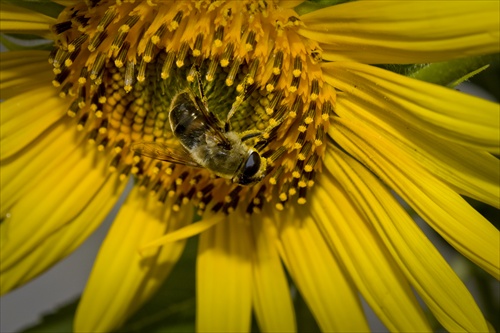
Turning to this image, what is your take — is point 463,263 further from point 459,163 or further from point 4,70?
point 4,70

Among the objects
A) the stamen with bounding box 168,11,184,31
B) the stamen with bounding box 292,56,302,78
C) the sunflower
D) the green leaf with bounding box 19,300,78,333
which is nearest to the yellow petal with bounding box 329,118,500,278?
the sunflower

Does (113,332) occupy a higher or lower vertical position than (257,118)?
lower

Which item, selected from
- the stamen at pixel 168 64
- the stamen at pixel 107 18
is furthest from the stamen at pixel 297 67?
the stamen at pixel 107 18

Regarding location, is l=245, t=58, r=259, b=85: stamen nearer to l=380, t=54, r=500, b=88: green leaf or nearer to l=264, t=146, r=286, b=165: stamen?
l=264, t=146, r=286, b=165: stamen

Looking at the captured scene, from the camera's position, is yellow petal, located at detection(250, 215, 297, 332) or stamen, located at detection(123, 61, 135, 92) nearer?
stamen, located at detection(123, 61, 135, 92)

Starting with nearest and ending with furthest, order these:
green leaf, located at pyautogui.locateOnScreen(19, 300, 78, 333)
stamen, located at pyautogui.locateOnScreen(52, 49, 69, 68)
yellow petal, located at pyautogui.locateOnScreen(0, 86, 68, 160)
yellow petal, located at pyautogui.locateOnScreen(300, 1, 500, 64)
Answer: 1. yellow petal, located at pyautogui.locateOnScreen(300, 1, 500, 64)
2. stamen, located at pyautogui.locateOnScreen(52, 49, 69, 68)
3. yellow petal, located at pyautogui.locateOnScreen(0, 86, 68, 160)
4. green leaf, located at pyautogui.locateOnScreen(19, 300, 78, 333)

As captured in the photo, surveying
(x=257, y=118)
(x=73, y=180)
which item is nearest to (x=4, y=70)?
(x=73, y=180)

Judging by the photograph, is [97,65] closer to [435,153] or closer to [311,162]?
[311,162]
